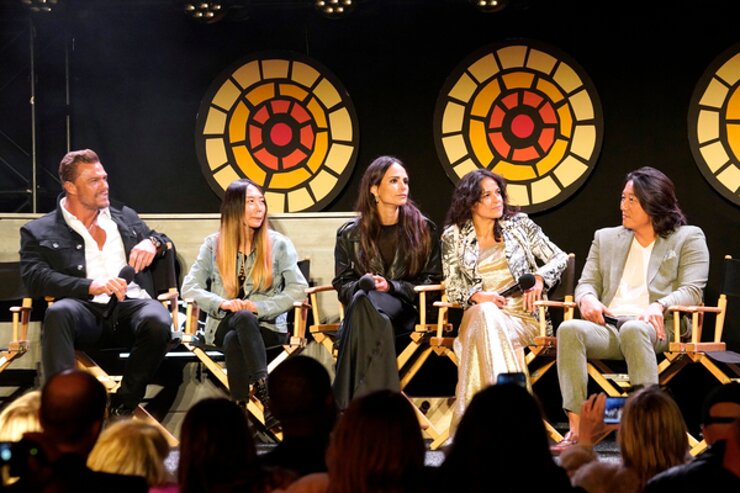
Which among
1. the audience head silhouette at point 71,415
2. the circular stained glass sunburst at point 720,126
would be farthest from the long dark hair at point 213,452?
the circular stained glass sunburst at point 720,126

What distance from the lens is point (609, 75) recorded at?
250 inches

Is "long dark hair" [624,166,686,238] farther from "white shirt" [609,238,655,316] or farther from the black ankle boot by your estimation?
the black ankle boot

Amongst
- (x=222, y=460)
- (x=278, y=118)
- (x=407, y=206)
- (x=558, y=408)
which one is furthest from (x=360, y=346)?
(x=222, y=460)

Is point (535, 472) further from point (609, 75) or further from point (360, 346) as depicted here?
point (609, 75)

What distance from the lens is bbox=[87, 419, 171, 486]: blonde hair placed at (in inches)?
98.1

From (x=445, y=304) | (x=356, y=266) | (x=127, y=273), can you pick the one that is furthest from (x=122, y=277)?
(x=445, y=304)

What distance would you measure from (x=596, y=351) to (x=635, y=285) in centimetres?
59

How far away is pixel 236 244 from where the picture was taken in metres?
5.66

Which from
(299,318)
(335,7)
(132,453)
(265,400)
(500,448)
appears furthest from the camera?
(335,7)

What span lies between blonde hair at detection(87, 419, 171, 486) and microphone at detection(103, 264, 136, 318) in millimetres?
2841

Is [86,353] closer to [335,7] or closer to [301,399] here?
[335,7]

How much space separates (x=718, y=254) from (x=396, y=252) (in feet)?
6.26

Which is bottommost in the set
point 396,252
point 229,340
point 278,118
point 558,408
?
point 558,408

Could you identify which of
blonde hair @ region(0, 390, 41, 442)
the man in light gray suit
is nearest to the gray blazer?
the man in light gray suit
